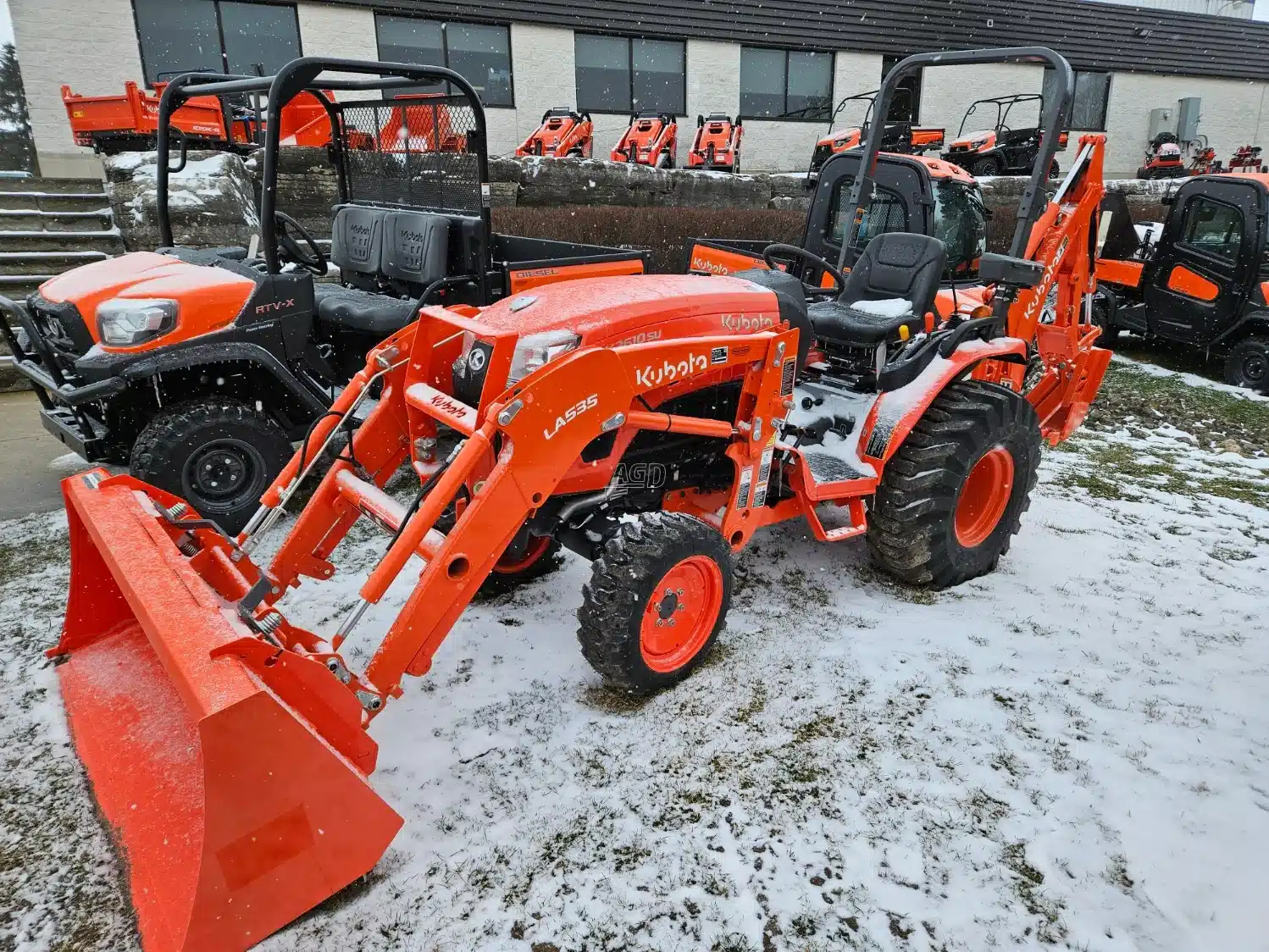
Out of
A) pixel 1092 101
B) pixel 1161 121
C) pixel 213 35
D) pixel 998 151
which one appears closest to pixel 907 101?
pixel 998 151

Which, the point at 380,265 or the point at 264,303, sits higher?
the point at 380,265

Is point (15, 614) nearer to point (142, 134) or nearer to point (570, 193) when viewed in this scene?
point (142, 134)

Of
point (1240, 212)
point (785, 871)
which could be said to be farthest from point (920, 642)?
point (1240, 212)

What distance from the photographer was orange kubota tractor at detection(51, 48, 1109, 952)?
1916 mm

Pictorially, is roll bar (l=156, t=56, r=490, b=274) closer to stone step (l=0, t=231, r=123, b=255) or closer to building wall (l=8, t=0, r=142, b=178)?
stone step (l=0, t=231, r=123, b=255)

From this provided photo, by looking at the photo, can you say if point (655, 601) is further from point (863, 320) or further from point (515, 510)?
point (863, 320)

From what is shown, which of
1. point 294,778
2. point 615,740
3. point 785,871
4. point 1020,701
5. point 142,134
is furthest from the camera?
point 142,134

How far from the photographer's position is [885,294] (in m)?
4.20

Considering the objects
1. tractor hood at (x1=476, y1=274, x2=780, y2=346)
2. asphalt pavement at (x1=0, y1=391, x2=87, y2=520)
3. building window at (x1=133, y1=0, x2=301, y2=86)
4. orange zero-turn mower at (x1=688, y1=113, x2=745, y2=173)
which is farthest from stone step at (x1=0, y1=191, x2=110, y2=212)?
orange zero-turn mower at (x1=688, y1=113, x2=745, y2=173)

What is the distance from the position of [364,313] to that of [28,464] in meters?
2.70

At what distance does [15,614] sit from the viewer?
355 centimetres

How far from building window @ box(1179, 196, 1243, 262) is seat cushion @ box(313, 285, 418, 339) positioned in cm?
781

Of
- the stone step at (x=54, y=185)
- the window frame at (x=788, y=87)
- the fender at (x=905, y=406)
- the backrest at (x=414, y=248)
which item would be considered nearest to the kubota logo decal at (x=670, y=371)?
the fender at (x=905, y=406)

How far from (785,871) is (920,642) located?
143cm
